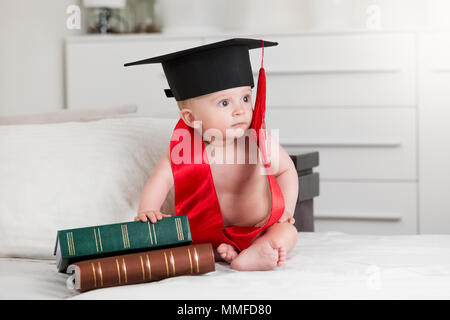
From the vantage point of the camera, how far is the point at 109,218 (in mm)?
1174

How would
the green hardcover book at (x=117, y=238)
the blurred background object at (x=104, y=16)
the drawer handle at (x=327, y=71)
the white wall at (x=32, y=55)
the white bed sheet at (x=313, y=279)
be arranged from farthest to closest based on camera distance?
the blurred background object at (x=104, y=16) < the drawer handle at (x=327, y=71) < the white wall at (x=32, y=55) < the green hardcover book at (x=117, y=238) < the white bed sheet at (x=313, y=279)

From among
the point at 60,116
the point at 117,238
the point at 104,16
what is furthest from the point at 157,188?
the point at 104,16

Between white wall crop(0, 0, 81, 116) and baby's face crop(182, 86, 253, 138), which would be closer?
baby's face crop(182, 86, 253, 138)

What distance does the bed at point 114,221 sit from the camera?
2.88ft

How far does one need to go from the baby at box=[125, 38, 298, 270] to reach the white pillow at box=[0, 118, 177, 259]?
97 millimetres

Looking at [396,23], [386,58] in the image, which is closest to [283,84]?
[386,58]

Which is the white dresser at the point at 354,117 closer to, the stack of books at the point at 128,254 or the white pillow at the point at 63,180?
the white pillow at the point at 63,180

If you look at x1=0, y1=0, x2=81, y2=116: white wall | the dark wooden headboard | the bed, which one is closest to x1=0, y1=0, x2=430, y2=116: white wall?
x1=0, y1=0, x2=81, y2=116: white wall

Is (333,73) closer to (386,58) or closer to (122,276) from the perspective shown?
(386,58)

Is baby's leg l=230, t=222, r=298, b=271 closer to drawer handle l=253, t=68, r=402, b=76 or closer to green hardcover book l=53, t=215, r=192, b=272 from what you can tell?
green hardcover book l=53, t=215, r=192, b=272

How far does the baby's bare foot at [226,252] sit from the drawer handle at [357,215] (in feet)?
4.68

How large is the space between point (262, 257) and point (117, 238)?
9.5 inches

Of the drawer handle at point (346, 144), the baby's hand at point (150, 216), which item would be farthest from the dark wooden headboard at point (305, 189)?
the drawer handle at point (346, 144)

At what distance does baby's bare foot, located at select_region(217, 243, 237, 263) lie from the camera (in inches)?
43.1
